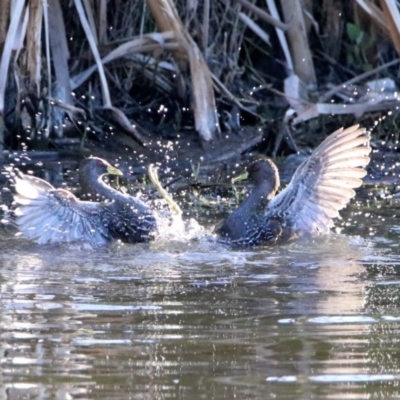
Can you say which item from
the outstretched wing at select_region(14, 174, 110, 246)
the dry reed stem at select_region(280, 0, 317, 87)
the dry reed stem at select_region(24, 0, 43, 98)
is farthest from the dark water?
the dry reed stem at select_region(280, 0, 317, 87)

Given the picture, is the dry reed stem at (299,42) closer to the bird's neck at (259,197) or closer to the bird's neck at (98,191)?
the bird's neck at (259,197)

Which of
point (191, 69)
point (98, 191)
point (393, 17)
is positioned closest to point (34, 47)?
point (191, 69)

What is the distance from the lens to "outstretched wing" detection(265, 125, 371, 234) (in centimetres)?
658

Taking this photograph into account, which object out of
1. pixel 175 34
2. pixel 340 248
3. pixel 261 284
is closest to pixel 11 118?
pixel 175 34

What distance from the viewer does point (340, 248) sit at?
592cm

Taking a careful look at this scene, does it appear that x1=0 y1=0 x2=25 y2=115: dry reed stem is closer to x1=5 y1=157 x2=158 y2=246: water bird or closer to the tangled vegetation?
the tangled vegetation

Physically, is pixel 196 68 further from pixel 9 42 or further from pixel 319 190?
pixel 319 190

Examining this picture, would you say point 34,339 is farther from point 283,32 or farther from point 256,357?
point 283,32

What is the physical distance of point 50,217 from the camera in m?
6.39

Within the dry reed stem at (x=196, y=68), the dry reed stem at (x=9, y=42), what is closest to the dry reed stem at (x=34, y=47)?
the dry reed stem at (x=9, y=42)

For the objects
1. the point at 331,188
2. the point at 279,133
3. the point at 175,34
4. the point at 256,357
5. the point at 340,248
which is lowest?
the point at 256,357

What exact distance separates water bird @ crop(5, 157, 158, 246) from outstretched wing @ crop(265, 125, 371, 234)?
0.78 m

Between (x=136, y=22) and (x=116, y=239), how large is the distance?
340 centimetres

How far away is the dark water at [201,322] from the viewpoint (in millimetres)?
3225
